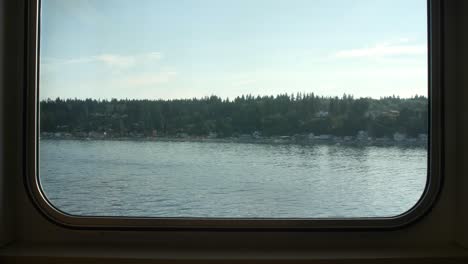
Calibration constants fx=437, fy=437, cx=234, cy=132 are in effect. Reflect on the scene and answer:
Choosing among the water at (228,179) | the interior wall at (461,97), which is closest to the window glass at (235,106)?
the water at (228,179)

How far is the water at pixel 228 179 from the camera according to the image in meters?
1.62

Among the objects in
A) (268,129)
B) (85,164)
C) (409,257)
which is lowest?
(409,257)

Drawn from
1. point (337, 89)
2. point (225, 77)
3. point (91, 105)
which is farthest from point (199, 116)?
point (337, 89)

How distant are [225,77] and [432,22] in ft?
2.54

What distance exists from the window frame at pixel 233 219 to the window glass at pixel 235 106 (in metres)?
0.03

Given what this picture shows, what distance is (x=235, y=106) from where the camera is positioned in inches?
65.5

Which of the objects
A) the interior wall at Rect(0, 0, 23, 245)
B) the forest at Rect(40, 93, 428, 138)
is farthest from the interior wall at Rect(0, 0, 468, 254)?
the forest at Rect(40, 93, 428, 138)

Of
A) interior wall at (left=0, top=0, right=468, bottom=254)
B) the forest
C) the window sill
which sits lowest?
the window sill

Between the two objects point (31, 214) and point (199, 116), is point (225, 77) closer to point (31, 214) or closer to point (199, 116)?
point (199, 116)

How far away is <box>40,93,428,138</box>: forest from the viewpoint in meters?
1.64

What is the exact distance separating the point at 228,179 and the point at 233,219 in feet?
0.51

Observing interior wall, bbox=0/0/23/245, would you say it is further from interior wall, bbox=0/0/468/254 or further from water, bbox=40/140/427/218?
water, bbox=40/140/427/218

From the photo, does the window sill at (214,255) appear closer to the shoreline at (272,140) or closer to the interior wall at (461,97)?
the interior wall at (461,97)

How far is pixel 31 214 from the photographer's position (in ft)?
5.21
